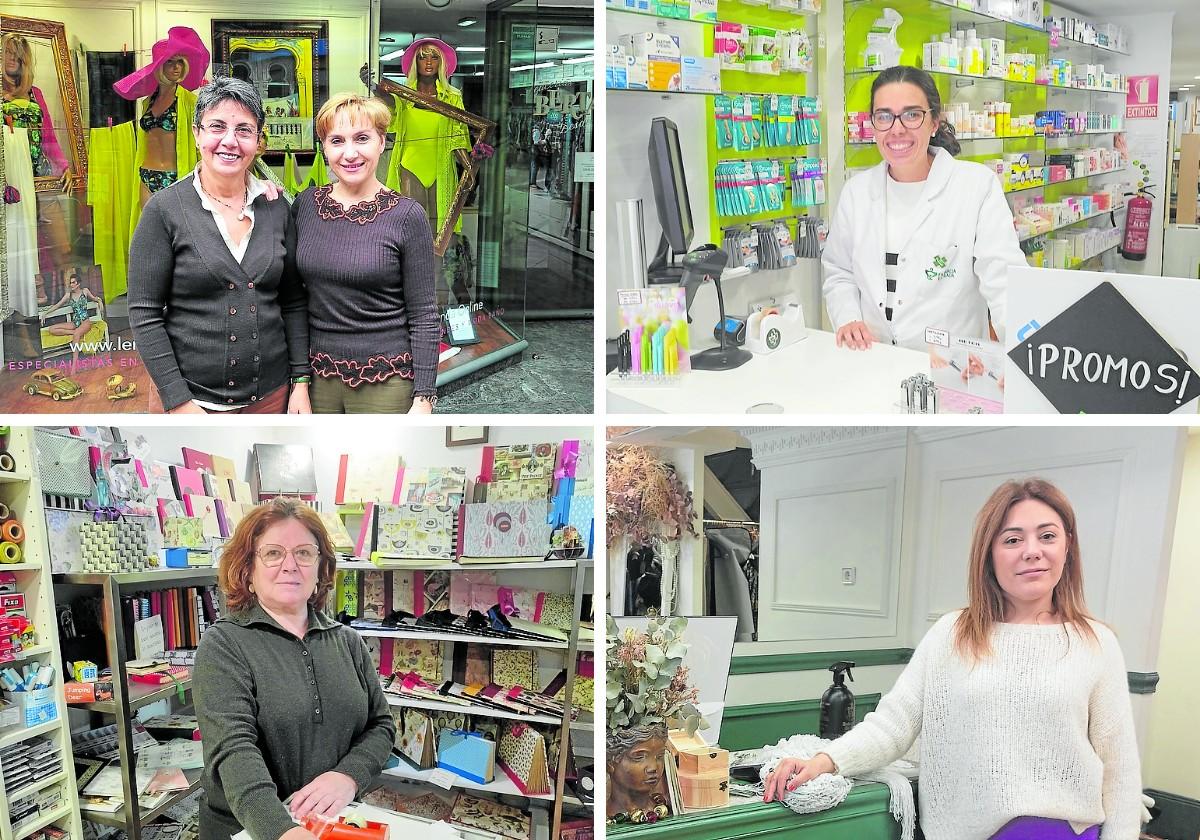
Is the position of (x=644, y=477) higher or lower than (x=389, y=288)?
lower

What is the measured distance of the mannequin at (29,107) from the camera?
6.63 ft

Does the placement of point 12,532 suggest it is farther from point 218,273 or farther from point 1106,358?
point 1106,358

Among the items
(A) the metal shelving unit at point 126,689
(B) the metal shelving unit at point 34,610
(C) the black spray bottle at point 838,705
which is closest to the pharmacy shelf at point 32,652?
(B) the metal shelving unit at point 34,610

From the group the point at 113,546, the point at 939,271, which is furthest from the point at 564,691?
the point at 939,271

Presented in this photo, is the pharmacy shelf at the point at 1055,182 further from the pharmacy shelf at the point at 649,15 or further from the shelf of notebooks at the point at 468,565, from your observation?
the shelf of notebooks at the point at 468,565

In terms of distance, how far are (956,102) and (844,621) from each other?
1.13 metres

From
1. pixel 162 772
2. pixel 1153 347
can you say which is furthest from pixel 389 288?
pixel 1153 347

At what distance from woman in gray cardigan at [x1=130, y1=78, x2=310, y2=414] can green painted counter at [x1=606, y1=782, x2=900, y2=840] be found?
1249mm

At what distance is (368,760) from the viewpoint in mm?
1983

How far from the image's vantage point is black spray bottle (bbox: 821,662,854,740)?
2.08m

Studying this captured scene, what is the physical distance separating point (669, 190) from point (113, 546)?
1362mm

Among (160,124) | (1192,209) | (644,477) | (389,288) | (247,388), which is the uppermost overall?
(160,124)

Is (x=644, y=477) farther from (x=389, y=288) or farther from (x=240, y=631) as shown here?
(x=240, y=631)

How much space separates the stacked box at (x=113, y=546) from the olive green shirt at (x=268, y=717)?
9.2 inches
